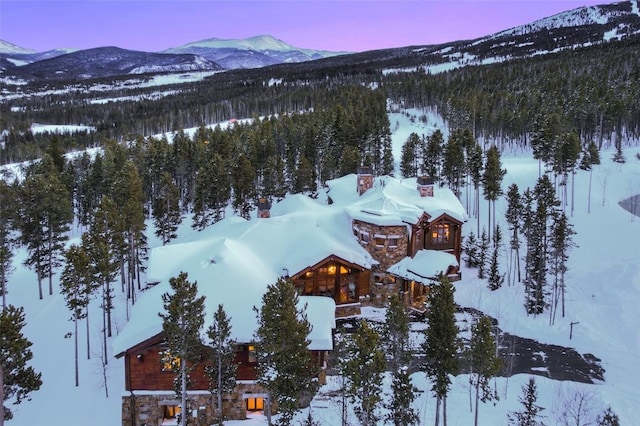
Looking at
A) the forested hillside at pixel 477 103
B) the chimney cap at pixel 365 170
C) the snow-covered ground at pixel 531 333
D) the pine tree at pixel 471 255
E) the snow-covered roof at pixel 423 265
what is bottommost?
the snow-covered ground at pixel 531 333

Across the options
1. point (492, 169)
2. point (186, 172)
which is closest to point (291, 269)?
point (492, 169)

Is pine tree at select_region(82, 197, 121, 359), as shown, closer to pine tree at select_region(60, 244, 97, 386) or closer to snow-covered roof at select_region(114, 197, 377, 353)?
pine tree at select_region(60, 244, 97, 386)

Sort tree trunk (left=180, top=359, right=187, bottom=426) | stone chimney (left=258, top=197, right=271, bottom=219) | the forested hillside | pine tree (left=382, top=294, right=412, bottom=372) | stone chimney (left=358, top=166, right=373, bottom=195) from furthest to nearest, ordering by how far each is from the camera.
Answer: the forested hillside, stone chimney (left=358, top=166, right=373, bottom=195), stone chimney (left=258, top=197, right=271, bottom=219), tree trunk (left=180, top=359, right=187, bottom=426), pine tree (left=382, top=294, right=412, bottom=372)

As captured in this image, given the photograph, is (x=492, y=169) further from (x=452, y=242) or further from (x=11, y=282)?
(x=11, y=282)

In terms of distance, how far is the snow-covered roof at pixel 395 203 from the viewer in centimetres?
3591

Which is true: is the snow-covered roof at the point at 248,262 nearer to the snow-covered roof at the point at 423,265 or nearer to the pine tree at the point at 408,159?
the snow-covered roof at the point at 423,265

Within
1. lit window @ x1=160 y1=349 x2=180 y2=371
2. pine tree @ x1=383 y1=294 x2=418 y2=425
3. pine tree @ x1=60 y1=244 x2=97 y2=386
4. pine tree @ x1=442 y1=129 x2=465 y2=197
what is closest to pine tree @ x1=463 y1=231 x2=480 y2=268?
pine tree @ x1=442 y1=129 x2=465 y2=197

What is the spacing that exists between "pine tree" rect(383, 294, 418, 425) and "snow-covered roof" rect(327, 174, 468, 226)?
14327 millimetres

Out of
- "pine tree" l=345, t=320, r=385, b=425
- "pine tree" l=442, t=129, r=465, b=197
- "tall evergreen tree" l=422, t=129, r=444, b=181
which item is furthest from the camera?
"tall evergreen tree" l=422, t=129, r=444, b=181

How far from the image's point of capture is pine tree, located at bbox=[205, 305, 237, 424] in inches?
821

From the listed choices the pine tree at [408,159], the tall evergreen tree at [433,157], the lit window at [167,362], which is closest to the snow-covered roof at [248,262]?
the lit window at [167,362]

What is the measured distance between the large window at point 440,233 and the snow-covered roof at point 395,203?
119 cm

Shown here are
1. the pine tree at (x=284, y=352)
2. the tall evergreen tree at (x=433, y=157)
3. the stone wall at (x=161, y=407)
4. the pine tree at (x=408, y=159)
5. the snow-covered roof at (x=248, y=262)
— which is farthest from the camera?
the pine tree at (x=408, y=159)

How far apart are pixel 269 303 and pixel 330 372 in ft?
32.3
